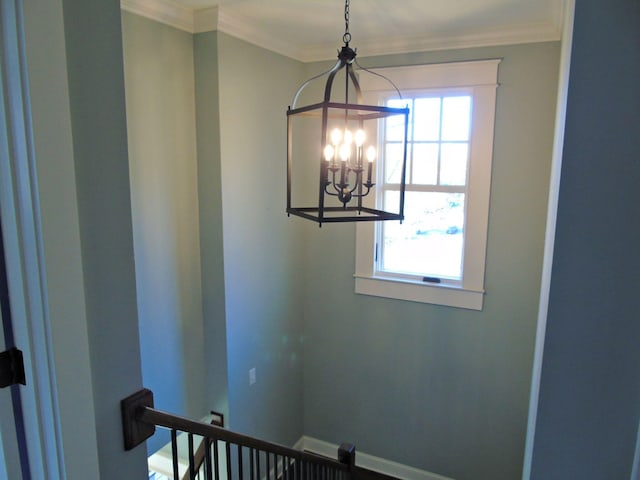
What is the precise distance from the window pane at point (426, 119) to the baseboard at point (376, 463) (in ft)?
8.31

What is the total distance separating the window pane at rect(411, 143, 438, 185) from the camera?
10.4 feet

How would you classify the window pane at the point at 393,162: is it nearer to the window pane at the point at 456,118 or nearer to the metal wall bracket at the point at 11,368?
the window pane at the point at 456,118

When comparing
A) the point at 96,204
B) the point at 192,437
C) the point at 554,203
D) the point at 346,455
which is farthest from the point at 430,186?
the point at 96,204

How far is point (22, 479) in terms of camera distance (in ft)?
3.39

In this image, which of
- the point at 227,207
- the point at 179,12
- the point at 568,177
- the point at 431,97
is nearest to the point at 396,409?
the point at 227,207

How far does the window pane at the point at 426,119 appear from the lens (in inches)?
122

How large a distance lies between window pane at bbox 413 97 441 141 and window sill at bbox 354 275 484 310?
106 centimetres

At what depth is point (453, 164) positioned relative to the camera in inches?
122

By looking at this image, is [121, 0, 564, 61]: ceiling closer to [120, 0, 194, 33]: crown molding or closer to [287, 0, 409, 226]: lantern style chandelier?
[120, 0, 194, 33]: crown molding

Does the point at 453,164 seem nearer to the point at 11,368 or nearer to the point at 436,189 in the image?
the point at 436,189

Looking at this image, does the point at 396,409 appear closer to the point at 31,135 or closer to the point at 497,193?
the point at 497,193

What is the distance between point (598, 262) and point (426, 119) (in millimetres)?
2016

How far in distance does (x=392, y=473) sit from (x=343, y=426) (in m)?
0.51

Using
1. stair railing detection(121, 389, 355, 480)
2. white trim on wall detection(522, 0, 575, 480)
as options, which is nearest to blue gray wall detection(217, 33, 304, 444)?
stair railing detection(121, 389, 355, 480)
